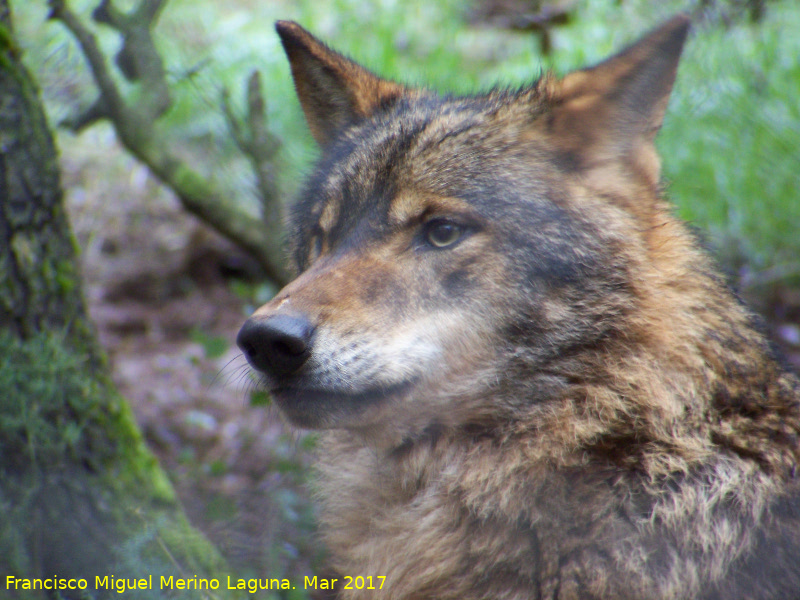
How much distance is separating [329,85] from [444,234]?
1.17 meters

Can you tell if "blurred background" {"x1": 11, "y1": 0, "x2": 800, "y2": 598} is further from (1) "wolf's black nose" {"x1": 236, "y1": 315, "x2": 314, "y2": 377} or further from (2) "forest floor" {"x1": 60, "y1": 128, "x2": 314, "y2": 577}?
(1) "wolf's black nose" {"x1": 236, "y1": 315, "x2": 314, "y2": 377}

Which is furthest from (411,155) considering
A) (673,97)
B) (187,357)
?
(187,357)

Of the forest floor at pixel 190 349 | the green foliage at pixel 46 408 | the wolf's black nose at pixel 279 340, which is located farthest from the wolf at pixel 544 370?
the green foliage at pixel 46 408

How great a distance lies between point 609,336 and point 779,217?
408cm

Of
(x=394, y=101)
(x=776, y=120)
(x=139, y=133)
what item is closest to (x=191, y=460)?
(x=139, y=133)

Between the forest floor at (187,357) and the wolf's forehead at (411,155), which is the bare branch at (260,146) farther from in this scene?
the wolf's forehead at (411,155)

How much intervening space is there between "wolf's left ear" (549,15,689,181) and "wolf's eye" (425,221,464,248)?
21.0 inches

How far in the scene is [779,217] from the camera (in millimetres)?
5719

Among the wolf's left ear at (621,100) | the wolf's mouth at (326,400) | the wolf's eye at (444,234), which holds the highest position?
the wolf's left ear at (621,100)

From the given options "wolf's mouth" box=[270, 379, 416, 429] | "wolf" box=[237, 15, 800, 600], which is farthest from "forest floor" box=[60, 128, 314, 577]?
"wolf" box=[237, 15, 800, 600]

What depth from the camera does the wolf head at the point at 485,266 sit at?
2.33 m

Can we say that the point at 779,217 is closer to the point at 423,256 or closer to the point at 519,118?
the point at 519,118

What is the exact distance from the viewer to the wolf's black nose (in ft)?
7.30

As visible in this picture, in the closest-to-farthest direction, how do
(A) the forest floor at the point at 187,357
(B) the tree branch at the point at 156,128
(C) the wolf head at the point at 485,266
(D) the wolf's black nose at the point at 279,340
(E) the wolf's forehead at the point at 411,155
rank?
(D) the wolf's black nose at the point at 279,340, (C) the wolf head at the point at 485,266, (E) the wolf's forehead at the point at 411,155, (A) the forest floor at the point at 187,357, (B) the tree branch at the point at 156,128
